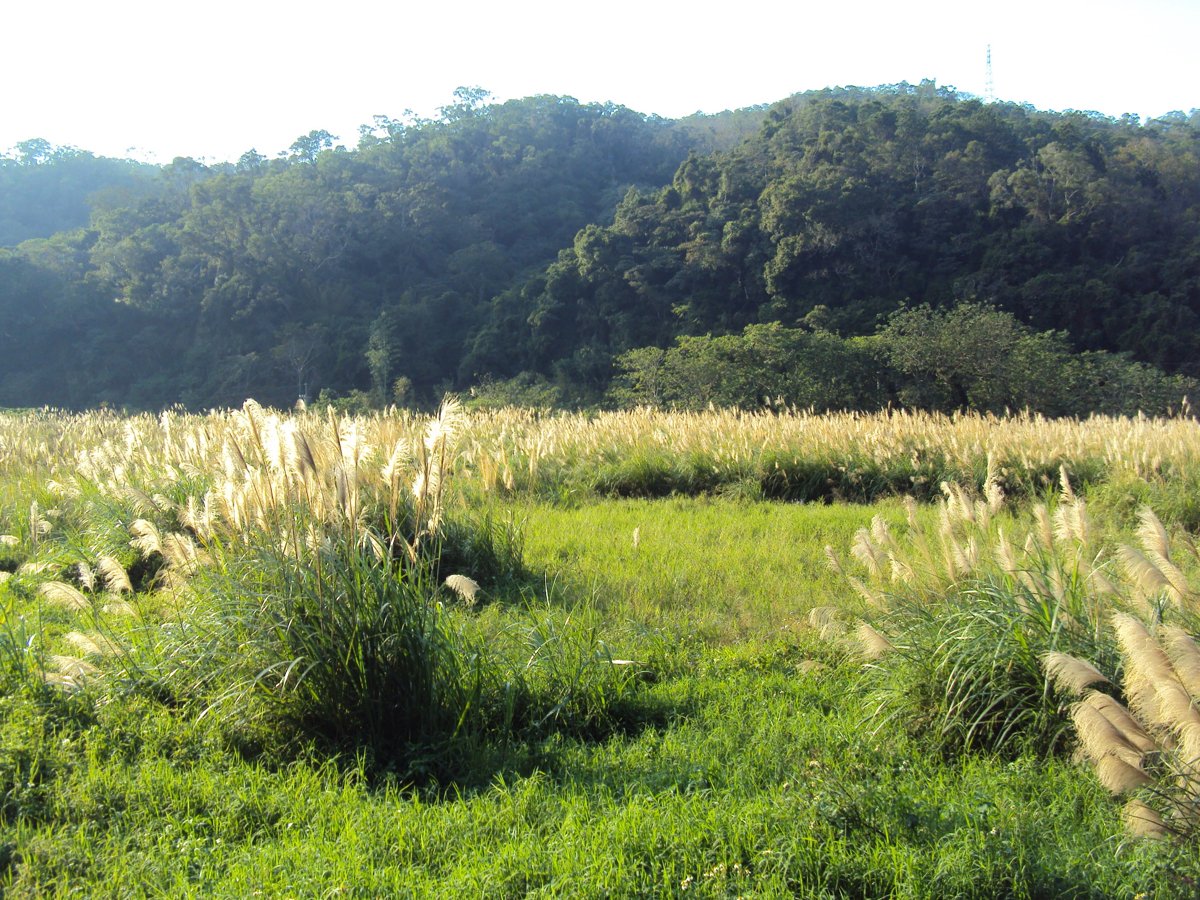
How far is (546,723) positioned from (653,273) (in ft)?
120

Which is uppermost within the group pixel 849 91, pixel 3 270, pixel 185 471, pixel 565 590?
pixel 849 91

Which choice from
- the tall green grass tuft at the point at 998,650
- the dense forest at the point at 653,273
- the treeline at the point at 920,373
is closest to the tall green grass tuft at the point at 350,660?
the tall green grass tuft at the point at 998,650

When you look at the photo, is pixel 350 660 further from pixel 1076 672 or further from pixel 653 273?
pixel 653 273

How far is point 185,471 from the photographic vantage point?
7.52 meters

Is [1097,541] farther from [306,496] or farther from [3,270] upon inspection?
[3,270]

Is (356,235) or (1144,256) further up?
(356,235)

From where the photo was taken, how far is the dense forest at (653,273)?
30375mm

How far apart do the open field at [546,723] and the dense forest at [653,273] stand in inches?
854

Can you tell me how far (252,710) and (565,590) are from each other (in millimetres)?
2531

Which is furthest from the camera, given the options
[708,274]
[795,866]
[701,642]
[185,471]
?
[708,274]

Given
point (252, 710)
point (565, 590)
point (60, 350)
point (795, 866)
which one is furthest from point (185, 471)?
point (60, 350)

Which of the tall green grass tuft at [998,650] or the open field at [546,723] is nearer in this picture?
the open field at [546,723]

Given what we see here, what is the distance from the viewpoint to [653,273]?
39.3 metres

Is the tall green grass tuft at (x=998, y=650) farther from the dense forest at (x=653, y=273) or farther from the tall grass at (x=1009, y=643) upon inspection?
the dense forest at (x=653, y=273)
